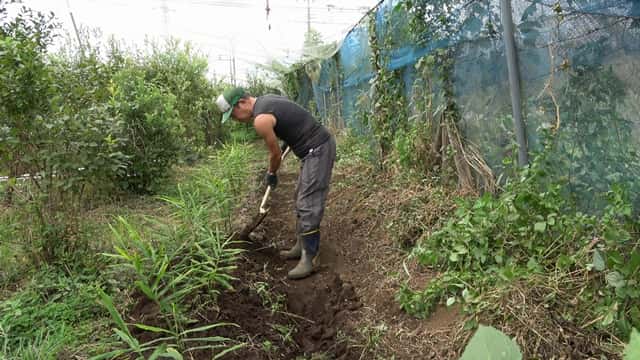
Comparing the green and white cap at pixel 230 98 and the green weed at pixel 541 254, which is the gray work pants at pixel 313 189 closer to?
the green and white cap at pixel 230 98

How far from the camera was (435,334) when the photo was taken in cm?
217

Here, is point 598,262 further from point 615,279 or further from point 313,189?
point 313,189

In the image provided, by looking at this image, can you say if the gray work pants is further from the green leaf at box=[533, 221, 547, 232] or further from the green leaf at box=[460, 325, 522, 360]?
A: the green leaf at box=[460, 325, 522, 360]

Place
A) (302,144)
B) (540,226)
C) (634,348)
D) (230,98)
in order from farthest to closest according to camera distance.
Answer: (302,144), (230,98), (540,226), (634,348)

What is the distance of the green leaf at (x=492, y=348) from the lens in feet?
1.51

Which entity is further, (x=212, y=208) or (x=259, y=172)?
(x=259, y=172)

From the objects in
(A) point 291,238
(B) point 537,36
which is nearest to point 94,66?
(A) point 291,238

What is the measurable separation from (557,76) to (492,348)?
8.04 ft

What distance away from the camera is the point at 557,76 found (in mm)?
2447

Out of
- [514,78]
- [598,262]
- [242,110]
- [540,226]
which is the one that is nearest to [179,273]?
[242,110]

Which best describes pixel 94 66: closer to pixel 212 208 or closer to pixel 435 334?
pixel 212 208

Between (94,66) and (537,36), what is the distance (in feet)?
12.6

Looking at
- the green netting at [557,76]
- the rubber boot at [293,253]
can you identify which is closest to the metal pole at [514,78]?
the green netting at [557,76]

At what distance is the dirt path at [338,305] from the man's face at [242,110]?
107 cm
